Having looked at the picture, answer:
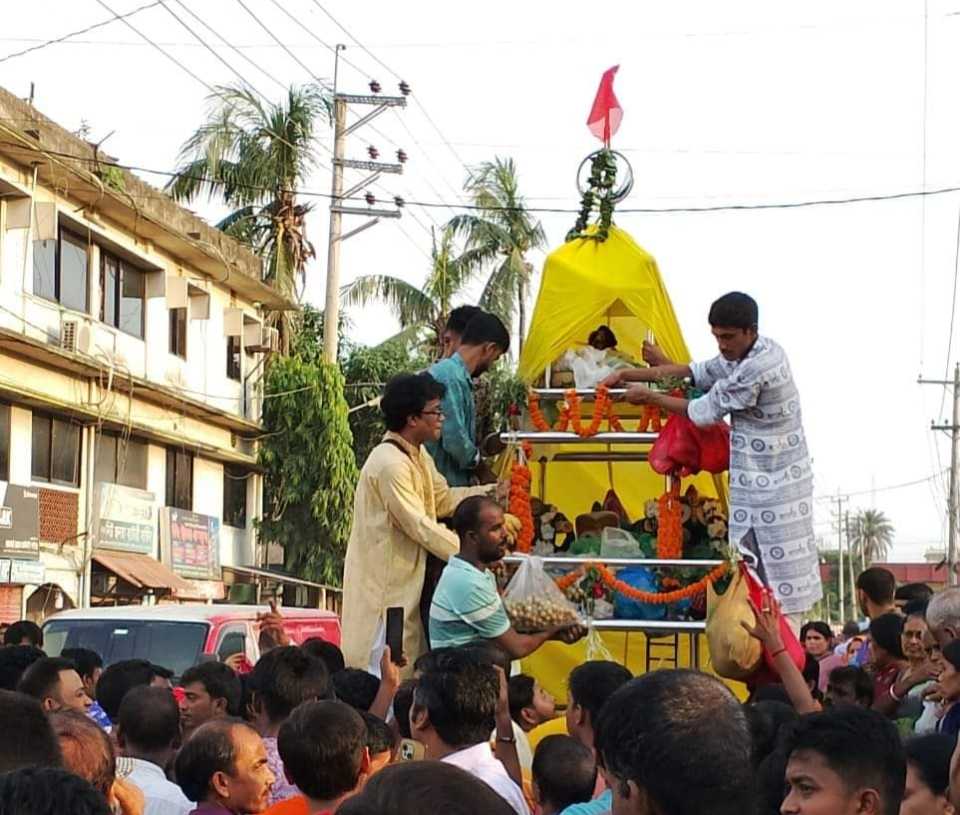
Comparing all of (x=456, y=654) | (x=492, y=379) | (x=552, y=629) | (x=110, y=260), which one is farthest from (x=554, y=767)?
(x=110, y=260)

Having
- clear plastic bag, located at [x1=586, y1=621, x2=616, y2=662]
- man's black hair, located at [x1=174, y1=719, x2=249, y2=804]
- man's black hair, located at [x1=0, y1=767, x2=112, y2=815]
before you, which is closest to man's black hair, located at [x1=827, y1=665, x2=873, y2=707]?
clear plastic bag, located at [x1=586, y1=621, x2=616, y2=662]

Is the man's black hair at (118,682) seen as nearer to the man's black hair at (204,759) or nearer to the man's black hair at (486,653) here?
the man's black hair at (486,653)

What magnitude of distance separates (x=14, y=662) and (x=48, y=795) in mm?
4815

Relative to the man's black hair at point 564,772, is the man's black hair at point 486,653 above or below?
above

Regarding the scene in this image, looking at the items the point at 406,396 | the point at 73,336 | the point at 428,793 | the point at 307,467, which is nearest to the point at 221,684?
the point at 406,396

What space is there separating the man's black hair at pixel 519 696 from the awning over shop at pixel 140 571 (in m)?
19.7

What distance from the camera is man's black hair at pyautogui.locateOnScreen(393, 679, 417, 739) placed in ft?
20.4

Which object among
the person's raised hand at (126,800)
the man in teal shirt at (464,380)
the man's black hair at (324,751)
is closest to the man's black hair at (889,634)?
the man in teal shirt at (464,380)

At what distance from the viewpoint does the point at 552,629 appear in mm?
7613

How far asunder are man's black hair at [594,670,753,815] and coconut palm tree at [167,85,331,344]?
30960 mm

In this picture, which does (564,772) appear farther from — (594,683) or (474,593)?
(474,593)

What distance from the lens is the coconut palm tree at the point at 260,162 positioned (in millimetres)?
33656

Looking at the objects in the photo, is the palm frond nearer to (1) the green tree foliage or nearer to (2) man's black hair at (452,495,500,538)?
(1) the green tree foliage

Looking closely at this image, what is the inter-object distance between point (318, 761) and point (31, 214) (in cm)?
2023
